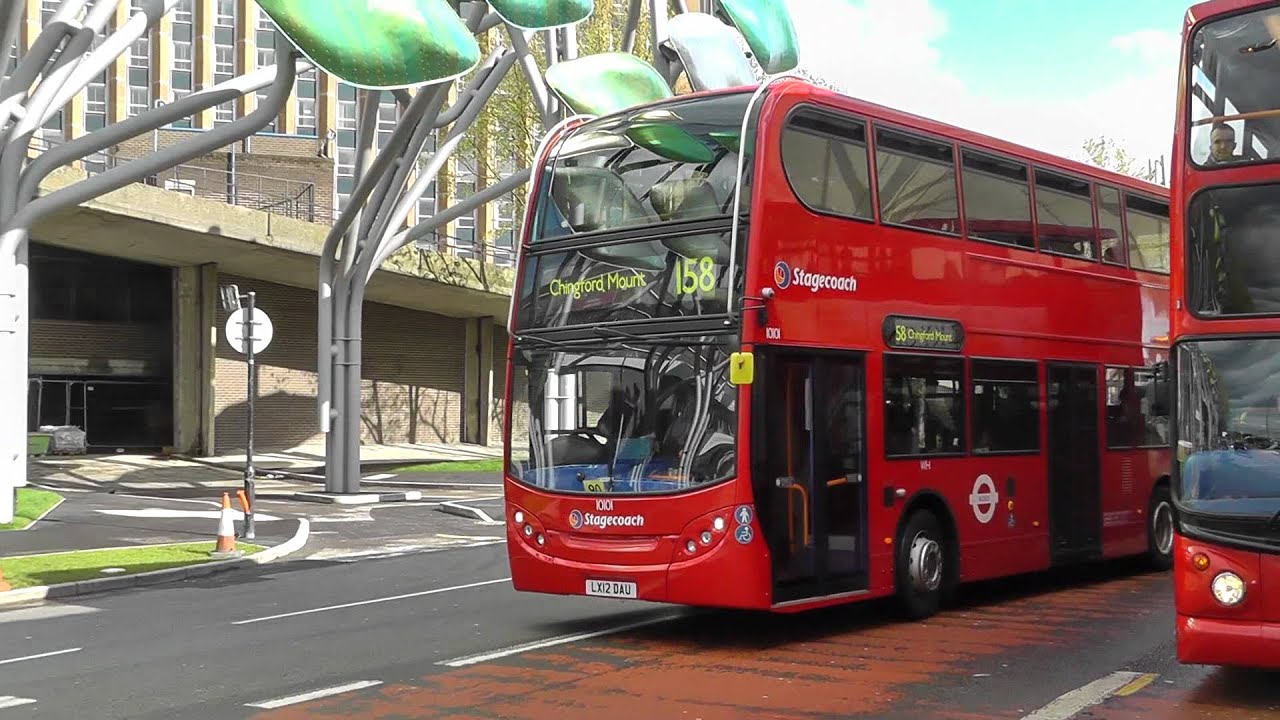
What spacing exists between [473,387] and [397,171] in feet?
84.7

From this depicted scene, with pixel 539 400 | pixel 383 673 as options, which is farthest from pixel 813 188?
pixel 383 673

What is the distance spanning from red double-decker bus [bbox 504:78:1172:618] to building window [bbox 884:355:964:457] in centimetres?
2

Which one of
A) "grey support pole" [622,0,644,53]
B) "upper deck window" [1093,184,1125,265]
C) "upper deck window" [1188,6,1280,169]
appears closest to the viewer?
"upper deck window" [1188,6,1280,169]

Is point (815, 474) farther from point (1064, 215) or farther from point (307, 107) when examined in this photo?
point (307, 107)

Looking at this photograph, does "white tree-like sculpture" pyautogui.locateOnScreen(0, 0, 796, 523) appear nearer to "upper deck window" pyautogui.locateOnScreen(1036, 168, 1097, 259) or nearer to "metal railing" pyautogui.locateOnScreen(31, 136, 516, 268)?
"upper deck window" pyautogui.locateOnScreen(1036, 168, 1097, 259)

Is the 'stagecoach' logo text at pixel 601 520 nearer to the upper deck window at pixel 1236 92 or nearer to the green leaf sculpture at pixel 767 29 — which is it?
the upper deck window at pixel 1236 92

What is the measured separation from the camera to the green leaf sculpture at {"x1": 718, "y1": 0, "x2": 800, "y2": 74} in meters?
29.8

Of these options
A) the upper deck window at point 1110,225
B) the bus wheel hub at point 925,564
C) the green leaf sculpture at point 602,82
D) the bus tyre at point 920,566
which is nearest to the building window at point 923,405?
the bus tyre at point 920,566

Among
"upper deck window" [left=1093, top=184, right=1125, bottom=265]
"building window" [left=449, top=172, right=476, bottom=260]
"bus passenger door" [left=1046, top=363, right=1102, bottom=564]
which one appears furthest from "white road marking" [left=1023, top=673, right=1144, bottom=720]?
"building window" [left=449, top=172, right=476, bottom=260]

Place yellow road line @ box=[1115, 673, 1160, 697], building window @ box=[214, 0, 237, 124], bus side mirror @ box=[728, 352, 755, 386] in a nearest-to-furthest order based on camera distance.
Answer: yellow road line @ box=[1115, 673, 1160, 697], bus side mirror @ box=[728, 352, 755, 386], building window @ box=[214, 0, 237, 124]

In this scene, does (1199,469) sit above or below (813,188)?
below

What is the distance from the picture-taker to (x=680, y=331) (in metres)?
10.7

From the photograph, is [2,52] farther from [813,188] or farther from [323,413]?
[813,188]

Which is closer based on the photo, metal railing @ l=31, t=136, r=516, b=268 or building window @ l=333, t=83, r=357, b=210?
metal railing @ l=31, t=136, r=516, b=268
